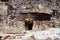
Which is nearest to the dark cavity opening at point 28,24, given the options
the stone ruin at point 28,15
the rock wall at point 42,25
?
the stone ruin at point 28,15

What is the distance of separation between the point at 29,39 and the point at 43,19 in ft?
4.43

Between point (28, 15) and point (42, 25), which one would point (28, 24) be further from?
point (42, 25)

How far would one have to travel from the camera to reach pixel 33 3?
5.95 m

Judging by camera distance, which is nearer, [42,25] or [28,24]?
[42,25]

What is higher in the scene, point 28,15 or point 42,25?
point 28,15

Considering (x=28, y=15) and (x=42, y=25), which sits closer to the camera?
(x=42, y=25)

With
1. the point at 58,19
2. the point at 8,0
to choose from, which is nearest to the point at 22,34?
the point at 58,19

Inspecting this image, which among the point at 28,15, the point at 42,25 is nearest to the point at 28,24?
the point at 28,15

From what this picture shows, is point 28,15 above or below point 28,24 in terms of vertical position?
above

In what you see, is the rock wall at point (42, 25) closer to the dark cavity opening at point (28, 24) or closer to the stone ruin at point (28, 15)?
the stone ruin at point (28, 15)

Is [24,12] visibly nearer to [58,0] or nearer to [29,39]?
[58,0]

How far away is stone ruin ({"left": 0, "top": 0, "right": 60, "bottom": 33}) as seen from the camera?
5418 mm

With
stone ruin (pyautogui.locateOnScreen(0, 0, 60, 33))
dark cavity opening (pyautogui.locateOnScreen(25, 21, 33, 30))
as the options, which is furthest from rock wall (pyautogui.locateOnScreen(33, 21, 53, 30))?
dark cavity opening (pyautogui.locateOnScreen(25, 21, 33, 30))

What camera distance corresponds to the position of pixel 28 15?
5.55 meters
